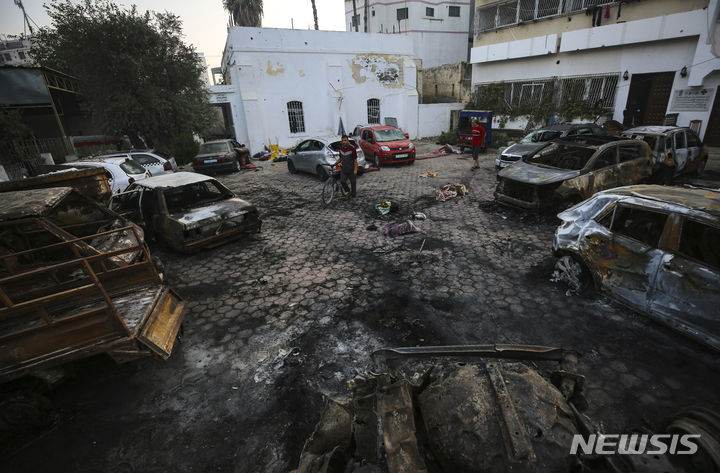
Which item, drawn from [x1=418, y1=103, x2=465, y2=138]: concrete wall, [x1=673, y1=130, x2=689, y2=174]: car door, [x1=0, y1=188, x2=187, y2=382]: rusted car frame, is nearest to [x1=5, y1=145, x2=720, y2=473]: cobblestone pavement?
[x1=0, y1=188, x2=187, y2=382]: rusted car frame

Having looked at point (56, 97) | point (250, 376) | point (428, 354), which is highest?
point (56, 97)

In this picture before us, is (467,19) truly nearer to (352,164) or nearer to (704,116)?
(704,116)

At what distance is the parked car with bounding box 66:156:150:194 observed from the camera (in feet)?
29.9

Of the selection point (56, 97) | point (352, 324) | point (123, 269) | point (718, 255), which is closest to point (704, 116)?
point (718, 255)

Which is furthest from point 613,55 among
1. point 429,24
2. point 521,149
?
point 429,24

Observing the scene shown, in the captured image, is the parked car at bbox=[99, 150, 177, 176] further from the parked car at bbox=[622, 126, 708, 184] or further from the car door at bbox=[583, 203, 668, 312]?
the parked car at bbox=[622, 126, 708, 184]

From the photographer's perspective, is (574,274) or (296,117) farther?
(296,117)

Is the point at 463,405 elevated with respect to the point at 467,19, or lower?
lower

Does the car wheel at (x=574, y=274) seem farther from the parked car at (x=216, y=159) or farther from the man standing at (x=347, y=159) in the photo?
the parked car at (x=216, y=159)

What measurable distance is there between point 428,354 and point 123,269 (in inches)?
159

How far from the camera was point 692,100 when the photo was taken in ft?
45.6

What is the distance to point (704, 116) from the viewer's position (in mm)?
13711

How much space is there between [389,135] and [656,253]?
1248 cm

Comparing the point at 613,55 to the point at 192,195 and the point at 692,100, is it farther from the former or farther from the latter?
the point at 192,195
